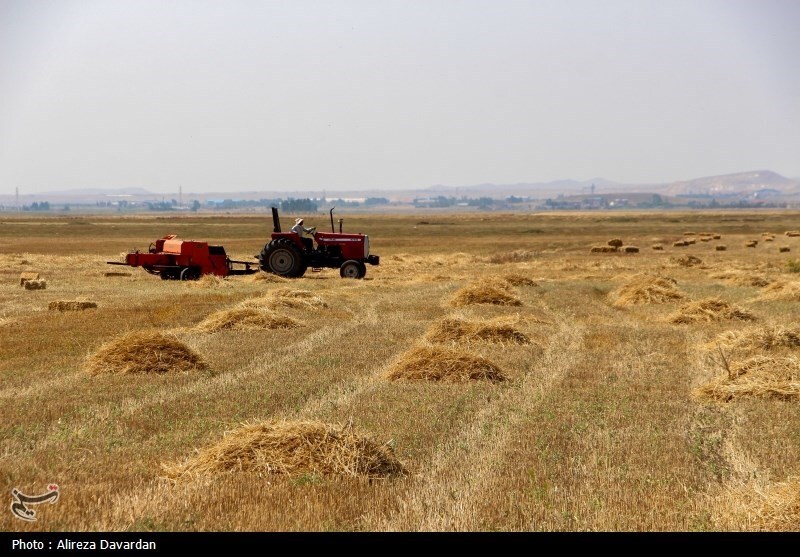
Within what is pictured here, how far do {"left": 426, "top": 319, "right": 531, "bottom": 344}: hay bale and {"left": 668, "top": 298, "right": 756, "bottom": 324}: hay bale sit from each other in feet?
18.8

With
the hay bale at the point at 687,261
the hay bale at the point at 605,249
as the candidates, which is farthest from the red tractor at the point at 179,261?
the hay bale at the point at 605,249

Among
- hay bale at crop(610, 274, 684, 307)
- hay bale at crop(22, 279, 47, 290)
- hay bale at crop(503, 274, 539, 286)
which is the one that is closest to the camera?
hay bale at crop(610, 274, 684, 307)

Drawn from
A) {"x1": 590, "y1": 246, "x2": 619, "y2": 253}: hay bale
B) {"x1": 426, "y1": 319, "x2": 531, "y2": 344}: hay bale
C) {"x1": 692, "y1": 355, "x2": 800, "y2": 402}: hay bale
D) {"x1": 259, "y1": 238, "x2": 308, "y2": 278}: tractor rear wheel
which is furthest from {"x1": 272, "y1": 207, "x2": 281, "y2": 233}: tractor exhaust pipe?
{"x1": 590, "y1": 246, "x2": 619, "y2": 253}: hay bale

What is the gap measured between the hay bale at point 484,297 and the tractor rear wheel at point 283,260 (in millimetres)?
10345

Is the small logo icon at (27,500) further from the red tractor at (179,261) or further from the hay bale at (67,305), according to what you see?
the red tractor at (179,261)

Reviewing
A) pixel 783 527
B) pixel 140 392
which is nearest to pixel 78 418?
pixel 140 392

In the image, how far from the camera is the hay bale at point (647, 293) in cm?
2739

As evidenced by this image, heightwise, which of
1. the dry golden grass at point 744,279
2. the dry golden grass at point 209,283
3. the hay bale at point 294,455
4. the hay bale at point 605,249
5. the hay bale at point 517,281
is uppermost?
the hay bale at point 294,455

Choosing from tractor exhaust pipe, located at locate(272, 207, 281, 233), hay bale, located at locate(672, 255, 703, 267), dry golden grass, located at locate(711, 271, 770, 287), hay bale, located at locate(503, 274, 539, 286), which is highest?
tractor exhaust pipe, located at locate(272, 207, 281, 233)

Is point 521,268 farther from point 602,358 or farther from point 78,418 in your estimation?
point 78,418

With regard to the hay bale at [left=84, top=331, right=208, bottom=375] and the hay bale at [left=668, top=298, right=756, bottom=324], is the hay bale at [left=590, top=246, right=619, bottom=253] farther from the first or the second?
the hay bale at [left=84, top=331, right=208, bottom=375]

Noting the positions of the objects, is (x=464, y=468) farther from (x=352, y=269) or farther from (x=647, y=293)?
(x=352, y=269)

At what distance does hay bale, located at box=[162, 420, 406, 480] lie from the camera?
29.6ft

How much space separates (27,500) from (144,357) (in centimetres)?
780
